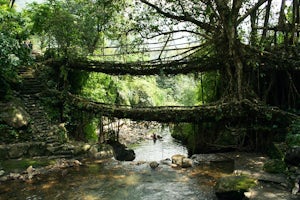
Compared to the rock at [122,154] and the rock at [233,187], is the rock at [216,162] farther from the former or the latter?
the rock at [122,154]

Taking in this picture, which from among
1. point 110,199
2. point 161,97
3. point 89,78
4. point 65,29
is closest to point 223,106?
point 110,199

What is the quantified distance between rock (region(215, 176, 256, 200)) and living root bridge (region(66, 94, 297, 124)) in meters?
2.59

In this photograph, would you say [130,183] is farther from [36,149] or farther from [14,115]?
[14,115]

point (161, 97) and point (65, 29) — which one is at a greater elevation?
point (65, 29)

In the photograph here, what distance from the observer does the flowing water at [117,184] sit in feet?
24.3

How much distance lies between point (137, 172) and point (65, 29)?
829 cm

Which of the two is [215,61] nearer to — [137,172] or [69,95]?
[137,172]

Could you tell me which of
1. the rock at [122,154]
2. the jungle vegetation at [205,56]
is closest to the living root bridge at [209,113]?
the jungle vegetation at [205,56]

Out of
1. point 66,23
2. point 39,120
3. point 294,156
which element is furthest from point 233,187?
point 66,23

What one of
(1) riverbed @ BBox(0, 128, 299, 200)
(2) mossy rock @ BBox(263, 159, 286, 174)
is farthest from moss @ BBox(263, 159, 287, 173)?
(1) riverbed @ BBox(0, 128, 299, 200)

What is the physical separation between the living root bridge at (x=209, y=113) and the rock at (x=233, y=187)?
2590mm

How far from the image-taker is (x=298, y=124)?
7.99 meters

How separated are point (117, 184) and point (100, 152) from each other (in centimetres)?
302

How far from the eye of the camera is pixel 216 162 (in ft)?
32.0
